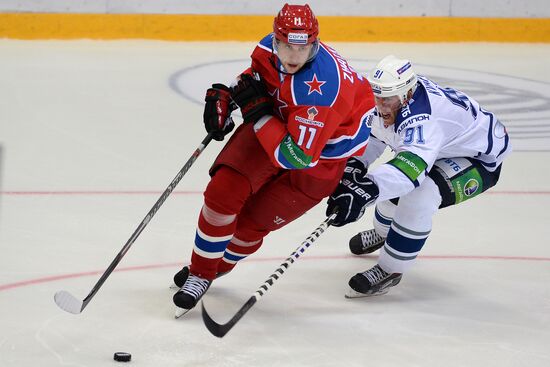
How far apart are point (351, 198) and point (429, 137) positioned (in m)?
0.40

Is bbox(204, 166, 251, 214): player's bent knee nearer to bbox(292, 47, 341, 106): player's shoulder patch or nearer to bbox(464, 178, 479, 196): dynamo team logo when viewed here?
bbox(292, 47, 341, 106): player's shoulder patch

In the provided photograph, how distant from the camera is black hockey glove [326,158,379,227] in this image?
337 centimetres

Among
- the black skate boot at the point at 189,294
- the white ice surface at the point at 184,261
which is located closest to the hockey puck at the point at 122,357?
the white ice surface at the point at 184,261

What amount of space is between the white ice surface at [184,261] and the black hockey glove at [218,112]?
0.60 meters

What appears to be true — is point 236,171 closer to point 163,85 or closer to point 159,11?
point 163,85

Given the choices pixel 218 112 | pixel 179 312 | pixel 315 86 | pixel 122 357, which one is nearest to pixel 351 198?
pixel 315 86

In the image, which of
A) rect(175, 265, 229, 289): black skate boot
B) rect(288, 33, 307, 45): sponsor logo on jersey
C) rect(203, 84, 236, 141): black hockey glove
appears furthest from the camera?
rect(175, 265, 229, 289): black skate boot

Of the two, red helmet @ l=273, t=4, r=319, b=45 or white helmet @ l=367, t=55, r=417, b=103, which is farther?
white helmet @ l=367, t=55, r=417, b=103

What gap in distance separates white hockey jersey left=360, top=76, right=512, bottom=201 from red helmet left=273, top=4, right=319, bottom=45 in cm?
44

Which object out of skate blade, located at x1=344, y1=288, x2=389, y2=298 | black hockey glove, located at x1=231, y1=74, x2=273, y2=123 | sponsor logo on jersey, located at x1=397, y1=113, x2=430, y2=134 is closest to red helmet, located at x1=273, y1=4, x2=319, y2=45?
→ black hockey glove, located at x1=231, y1=74, x2=273, y2=123

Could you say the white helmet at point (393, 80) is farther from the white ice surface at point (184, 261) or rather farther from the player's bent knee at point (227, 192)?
the white ice surface at point (184, 261)

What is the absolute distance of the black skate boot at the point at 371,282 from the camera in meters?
3.68

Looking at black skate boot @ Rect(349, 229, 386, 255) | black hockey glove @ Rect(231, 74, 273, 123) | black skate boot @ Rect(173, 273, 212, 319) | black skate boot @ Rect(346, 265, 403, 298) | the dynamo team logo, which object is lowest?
black skate boot @ Rect(349, 229, 386, 255)

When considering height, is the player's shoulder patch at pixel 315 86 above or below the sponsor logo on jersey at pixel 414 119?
above
